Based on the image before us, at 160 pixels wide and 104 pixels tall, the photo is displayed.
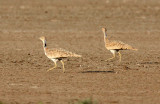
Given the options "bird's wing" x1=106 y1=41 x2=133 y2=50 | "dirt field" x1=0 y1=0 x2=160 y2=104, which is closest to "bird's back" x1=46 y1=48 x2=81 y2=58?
"dirt field" x1=0 y1=0 x2=160 y2=104

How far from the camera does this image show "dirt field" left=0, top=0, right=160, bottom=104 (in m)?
11.1

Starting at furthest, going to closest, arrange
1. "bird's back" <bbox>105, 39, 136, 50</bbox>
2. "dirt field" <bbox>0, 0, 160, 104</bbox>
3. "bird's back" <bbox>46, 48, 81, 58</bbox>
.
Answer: "bird's back" <bbox>105, 39, 136, 50</bbox> → "bird's back" <bbox>46, 48, 81, 58</bbox> → "dirt field" <bbox>0, 0, 160, 104</bbox>

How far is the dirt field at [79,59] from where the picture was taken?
11094 mm

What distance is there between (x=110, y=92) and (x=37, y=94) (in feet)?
4.99

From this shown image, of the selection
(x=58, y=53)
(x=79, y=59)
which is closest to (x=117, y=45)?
(x=79, y=59)

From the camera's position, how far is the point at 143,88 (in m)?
11.8

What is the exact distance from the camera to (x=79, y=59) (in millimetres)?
16828

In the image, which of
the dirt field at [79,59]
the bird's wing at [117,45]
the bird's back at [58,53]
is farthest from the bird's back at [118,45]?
the bird's back at [58,53]

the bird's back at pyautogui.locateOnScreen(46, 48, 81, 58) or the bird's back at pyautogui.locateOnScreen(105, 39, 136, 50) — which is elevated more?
the bird's back at pyautogui.locateOnScreen(105, 39, 136, 50)

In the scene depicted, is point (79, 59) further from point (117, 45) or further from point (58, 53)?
point (58, 53)

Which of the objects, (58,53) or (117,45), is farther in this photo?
(117,45)

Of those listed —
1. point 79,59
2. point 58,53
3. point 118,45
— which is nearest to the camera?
point 58,53

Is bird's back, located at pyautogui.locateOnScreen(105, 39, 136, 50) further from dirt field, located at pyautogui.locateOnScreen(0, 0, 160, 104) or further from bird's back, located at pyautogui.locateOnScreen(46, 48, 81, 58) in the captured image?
bird's back, located at pyautogui.locateOnScreen(46, 48, 81, 58)

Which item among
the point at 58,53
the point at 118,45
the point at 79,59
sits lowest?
the point at 79,59
